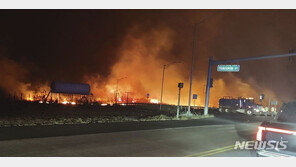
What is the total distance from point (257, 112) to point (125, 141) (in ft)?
113

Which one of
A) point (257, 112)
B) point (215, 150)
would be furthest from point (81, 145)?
point (257, 112)

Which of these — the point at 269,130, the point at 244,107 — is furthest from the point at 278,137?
A: the point at 244,107

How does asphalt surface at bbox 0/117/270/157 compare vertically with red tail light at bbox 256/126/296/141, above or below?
below

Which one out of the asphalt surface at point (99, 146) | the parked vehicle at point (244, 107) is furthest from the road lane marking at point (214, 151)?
the parked vehicle at point (244, 107)

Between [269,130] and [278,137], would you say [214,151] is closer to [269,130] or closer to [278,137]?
[269,130]

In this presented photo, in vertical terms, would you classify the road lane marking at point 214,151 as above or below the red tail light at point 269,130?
below

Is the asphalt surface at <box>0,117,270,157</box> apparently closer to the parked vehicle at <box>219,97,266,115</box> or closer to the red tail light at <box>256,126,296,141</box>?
the red tail light at <box>256,126,296,141</box>

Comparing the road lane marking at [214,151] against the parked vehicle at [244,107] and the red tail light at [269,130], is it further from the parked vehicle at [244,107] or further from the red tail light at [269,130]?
the parked vehicle at [244,107]

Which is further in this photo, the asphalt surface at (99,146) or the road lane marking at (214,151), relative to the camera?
the road lane marking at (214,151)

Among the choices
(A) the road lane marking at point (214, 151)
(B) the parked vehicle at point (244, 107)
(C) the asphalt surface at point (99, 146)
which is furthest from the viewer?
(B) the parked vehicle at point (244, 107)

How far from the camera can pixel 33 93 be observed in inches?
2333

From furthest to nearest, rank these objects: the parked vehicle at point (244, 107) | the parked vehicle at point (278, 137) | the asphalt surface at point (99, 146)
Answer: the parked vehicle at point (244, 107) < the asphalt surface at point (99, 146) < the parked vehicle at point (278, 137)

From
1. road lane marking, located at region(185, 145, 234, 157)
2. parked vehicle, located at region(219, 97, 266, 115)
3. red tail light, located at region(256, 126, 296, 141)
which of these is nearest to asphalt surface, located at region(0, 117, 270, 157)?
road lane marking, located at region(185, 145, 234, 157)
